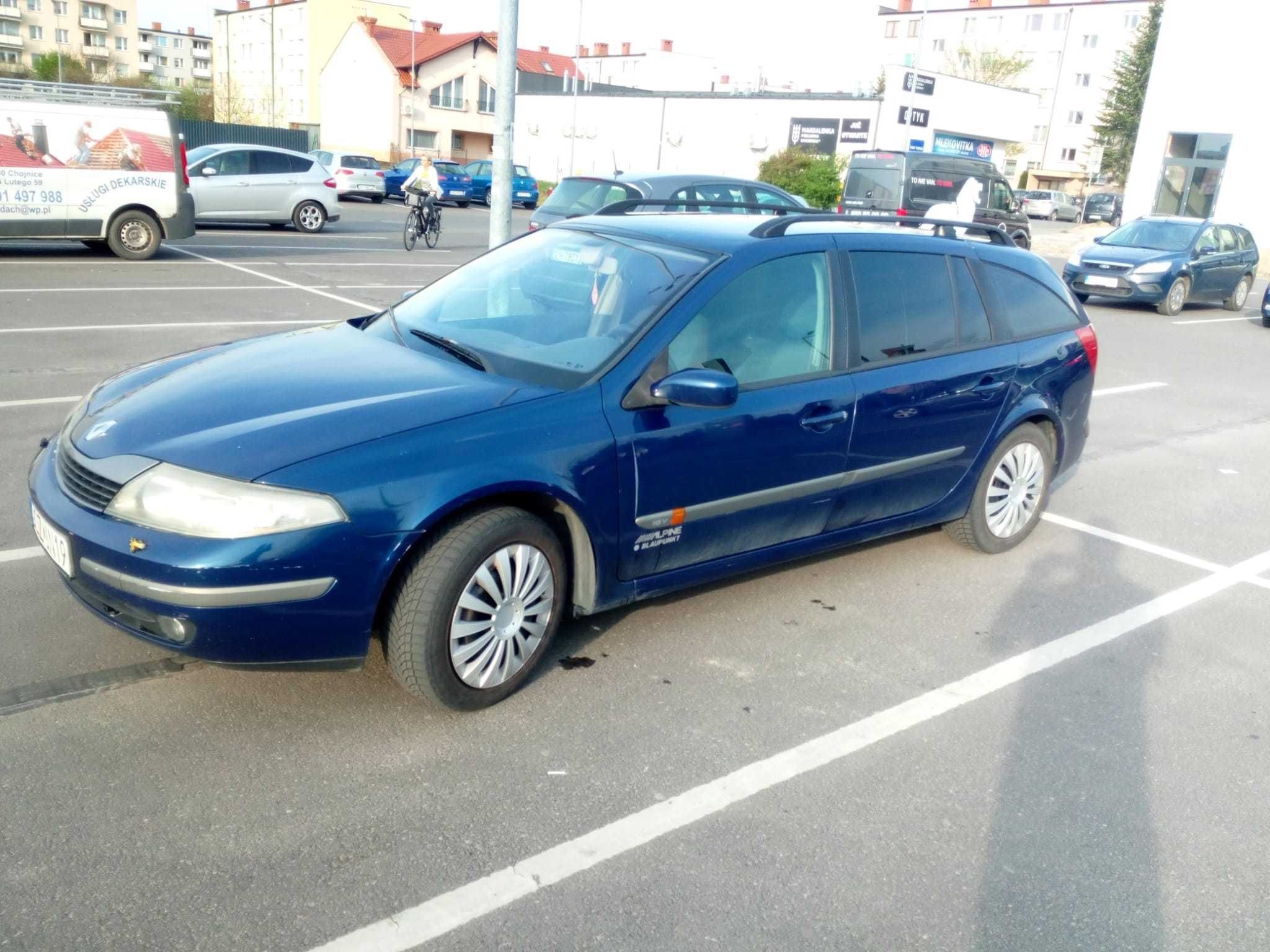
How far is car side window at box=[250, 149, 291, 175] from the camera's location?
21141 millimetres

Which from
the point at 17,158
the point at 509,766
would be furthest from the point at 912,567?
the point at 17,158

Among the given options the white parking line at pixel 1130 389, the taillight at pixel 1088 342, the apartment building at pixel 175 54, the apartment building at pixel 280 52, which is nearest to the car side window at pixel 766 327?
the taillight at pixel 1088 342

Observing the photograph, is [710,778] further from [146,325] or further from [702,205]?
[146,325]

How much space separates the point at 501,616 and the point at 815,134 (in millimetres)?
41417

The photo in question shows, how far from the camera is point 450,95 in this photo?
66000 millimetres

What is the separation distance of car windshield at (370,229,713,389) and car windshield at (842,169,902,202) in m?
20.4

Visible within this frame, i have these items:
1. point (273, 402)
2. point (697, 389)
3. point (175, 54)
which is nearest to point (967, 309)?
point (697, 389)

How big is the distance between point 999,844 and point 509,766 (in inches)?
59.2

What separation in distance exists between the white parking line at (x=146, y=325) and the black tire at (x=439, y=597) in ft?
21.0

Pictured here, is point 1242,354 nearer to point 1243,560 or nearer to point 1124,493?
point 1124,493

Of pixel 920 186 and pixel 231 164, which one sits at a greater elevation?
pixel 920 186

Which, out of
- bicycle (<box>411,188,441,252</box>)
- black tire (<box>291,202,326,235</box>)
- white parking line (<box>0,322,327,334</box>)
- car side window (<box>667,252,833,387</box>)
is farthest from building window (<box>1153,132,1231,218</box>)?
car side window (<box>667,252,833,387</box>)

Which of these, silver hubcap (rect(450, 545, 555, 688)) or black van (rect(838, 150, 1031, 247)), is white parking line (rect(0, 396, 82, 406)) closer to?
silver hubcap (rect(450, 545, 555, 688))

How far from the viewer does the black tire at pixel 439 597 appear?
11.4ft
